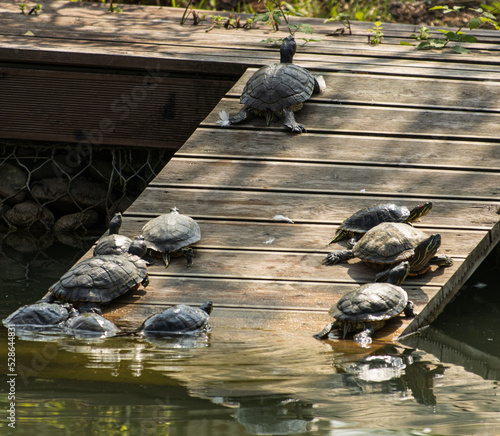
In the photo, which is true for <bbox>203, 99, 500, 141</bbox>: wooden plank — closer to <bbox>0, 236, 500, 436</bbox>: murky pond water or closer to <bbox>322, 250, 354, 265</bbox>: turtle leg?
<bbox>322, 250, 354, 265</bbox>: turtle leg

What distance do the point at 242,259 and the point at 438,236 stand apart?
2.78 ft

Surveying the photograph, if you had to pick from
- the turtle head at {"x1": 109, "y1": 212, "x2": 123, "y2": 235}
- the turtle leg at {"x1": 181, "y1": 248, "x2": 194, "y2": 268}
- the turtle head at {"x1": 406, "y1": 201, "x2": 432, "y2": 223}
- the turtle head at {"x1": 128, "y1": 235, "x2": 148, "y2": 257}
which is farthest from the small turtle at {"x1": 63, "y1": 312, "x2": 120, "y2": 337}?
the turtle head at {"x1": 406, "y1": 201, "x2": 432, "y2": 223}

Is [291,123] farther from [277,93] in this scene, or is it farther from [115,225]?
[115,225]

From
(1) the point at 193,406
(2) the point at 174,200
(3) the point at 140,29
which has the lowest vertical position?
(1) the point at 193,406

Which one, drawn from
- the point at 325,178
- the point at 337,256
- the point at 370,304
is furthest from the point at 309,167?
the point at 370,304

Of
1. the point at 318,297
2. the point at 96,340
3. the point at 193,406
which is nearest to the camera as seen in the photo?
the point at 193,406

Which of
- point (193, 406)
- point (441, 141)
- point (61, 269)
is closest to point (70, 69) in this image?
point (61, 269)

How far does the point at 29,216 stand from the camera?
4754mm

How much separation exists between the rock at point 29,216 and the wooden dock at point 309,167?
0.83 metres

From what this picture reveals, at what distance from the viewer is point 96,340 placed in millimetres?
2471

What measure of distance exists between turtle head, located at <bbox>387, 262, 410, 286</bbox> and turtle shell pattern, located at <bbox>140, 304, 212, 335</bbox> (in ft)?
2.52

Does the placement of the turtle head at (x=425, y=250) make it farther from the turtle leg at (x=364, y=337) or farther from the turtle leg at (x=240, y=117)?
the turtle leg at (x=240, y=117)

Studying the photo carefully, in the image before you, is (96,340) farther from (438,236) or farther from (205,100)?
(205,100)

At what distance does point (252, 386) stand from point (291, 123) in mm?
2003
